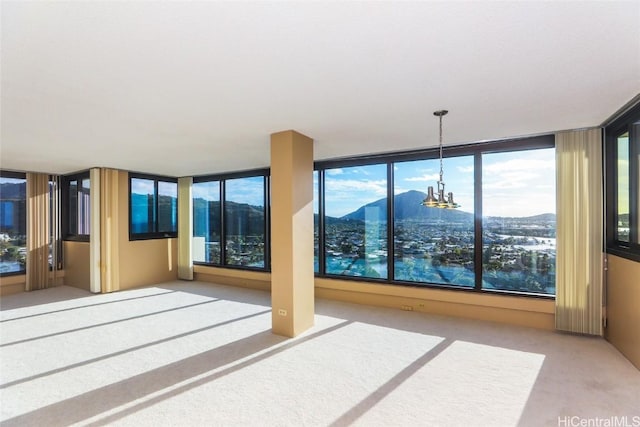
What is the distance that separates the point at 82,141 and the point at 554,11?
496cm

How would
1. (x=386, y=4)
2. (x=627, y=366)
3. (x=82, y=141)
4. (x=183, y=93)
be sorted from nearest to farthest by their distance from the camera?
(x=386, y=4) → (x=183, y=93) → (x=627, y=366) → (x=82, y=141)

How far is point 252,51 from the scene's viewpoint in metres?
1.92

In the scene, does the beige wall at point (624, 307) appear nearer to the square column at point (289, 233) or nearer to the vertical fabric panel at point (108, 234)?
the square column at point (289, 233)

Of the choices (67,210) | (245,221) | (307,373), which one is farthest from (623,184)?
(67,210)

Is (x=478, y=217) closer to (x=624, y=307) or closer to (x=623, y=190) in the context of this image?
(x=623, y=190)

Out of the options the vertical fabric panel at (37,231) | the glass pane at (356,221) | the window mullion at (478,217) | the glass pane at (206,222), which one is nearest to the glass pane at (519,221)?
the window mullion at (478,217)

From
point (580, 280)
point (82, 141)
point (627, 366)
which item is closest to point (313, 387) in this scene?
point (627, 366)

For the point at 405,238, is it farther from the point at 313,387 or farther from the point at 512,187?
the point at 313,387

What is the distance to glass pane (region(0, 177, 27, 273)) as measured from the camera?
5.95 metres

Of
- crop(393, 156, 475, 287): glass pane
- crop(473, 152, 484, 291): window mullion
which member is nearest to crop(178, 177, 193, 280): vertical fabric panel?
crop(393, 156, 475, 287): glass pane

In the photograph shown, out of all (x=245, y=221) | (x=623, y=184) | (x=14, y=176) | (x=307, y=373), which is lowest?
(x=307, y=373)

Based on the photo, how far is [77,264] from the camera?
21.3ft

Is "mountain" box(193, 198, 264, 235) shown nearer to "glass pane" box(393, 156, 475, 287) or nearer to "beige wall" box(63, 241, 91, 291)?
"beige wall" box(63, 241, 91, 291)

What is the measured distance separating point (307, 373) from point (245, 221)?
14.3 ft
